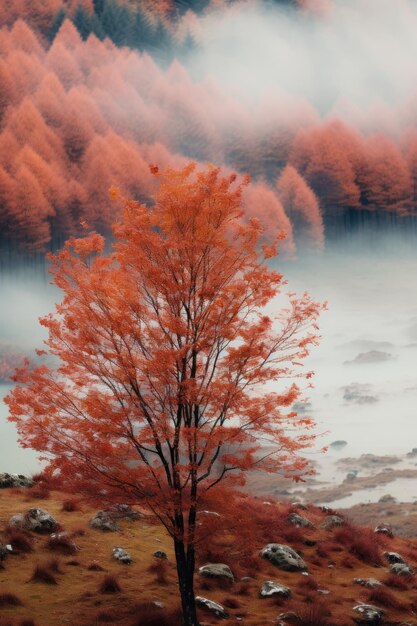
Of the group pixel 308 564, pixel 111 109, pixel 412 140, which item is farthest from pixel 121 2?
pixel 308 564

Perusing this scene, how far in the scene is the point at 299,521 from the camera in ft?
87.5

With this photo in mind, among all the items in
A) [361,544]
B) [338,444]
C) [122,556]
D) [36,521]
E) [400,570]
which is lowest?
[400,570]

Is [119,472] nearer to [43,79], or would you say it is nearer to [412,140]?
[43,79]

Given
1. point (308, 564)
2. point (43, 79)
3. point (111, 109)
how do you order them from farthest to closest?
point (111, 109) < point (43, 79) < point (308, 564)

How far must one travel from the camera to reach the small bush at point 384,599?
65.5 feet

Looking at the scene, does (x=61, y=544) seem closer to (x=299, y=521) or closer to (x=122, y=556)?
(x=122, y=556)

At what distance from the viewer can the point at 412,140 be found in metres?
127

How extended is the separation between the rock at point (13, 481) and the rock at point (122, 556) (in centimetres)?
776

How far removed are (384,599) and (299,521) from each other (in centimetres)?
677

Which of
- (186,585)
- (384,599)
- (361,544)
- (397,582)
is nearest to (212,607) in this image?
(186,585)

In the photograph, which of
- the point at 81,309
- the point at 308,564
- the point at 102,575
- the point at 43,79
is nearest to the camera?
the point at 81,309

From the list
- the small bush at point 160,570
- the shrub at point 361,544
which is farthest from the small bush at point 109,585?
the shrub at point 361,544

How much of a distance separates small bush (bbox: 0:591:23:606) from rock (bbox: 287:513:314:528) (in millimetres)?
12802

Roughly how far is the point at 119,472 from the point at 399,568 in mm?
12662
